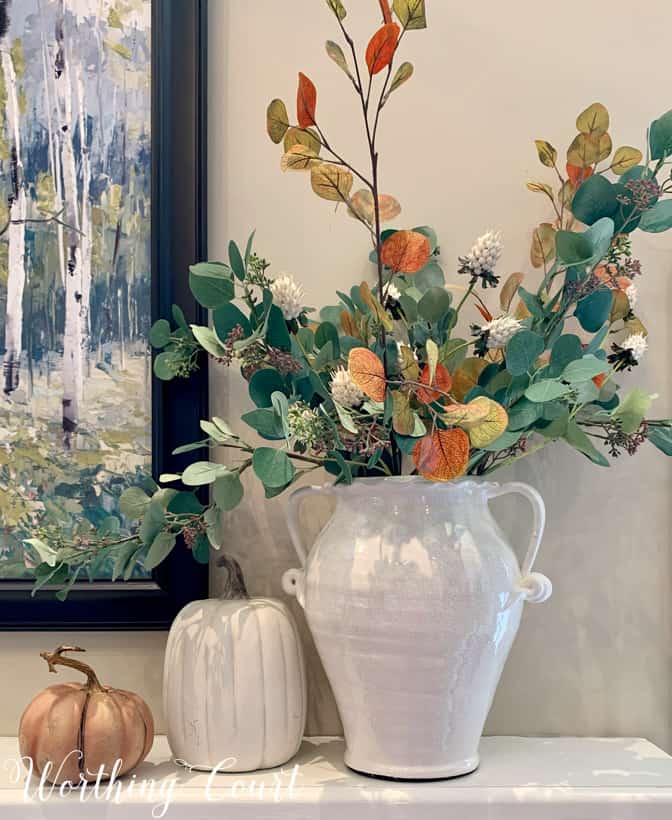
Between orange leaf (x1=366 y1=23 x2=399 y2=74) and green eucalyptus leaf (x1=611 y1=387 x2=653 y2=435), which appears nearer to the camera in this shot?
orange leaf (x1=366 y1=23 x2=399 y2=74)

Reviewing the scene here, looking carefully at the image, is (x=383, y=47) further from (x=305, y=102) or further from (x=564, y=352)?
(x=564, y=352)

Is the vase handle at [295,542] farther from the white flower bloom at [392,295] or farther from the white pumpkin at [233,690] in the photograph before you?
the white flower bloom at [392,295]

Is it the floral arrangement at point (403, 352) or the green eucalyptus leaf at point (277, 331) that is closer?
the floral arrangement at point (403, 352)

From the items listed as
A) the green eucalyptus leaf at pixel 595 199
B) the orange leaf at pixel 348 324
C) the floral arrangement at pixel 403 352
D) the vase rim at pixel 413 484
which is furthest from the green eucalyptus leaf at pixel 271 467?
the green eucalyptus leaf at pixel 595 199

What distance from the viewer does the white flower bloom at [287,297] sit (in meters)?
0.88

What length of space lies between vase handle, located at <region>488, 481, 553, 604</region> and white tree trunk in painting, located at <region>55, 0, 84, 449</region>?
51 cm

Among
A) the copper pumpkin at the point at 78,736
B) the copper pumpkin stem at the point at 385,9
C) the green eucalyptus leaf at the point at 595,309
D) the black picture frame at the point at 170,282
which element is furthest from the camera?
the black picture frame at the point at 170,282

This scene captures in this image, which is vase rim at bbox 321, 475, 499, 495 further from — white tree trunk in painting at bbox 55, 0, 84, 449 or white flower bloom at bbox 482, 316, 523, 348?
white tree trunk in painting at bbox 55, 0, 84, 449

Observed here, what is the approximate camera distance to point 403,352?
0.78 meters

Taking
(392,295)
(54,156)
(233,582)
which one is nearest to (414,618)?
(233,582)

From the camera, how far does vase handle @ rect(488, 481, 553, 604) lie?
2.87ft

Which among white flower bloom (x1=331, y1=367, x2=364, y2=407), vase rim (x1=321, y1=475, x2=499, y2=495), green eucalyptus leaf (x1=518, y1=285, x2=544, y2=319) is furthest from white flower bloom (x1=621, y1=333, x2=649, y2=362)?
white flower bloom (x1=331, y1=367, x2=364, y2=407)

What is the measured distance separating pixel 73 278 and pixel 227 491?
376mm

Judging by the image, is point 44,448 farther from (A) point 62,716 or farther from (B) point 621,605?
(B) point 621,605
